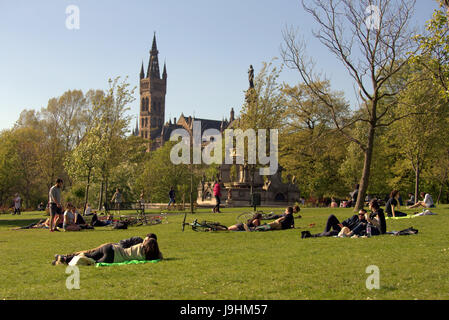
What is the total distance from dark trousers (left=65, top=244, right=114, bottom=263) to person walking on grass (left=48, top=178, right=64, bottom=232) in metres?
8.12

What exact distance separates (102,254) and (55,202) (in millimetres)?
9113

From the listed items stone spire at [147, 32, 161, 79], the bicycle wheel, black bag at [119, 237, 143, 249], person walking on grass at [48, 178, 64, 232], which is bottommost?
black bag at [119, 237, 143, 249]

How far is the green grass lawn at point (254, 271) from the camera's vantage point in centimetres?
728

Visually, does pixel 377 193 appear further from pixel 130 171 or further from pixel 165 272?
pixel 165 272

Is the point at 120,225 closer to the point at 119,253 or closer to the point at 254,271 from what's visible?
the point at 119,253

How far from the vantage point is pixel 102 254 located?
10.6 meters

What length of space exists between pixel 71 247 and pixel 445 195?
159ft

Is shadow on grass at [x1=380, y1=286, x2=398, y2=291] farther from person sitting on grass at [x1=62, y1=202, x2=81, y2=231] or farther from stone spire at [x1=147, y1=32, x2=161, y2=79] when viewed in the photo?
stone spire at [x1=147, y1=32, x2=161, y2=79]

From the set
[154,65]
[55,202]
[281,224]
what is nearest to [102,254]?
[281,224]

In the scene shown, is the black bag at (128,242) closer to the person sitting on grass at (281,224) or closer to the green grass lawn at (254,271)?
the green grass lawn at (254,271)

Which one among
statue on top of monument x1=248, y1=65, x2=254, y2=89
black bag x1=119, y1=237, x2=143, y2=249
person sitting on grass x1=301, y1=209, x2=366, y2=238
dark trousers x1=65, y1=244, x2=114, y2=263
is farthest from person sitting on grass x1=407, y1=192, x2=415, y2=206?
dark trousers x1=65, y1=244, x2=114, y2=263

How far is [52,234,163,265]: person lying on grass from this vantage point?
34.4ft

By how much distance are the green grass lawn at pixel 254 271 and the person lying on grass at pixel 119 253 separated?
1.28 feet
